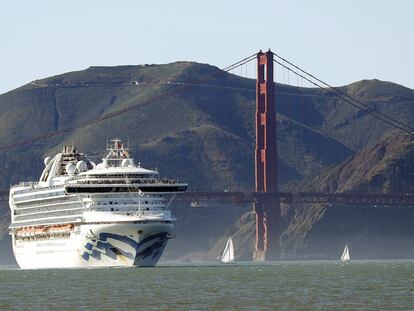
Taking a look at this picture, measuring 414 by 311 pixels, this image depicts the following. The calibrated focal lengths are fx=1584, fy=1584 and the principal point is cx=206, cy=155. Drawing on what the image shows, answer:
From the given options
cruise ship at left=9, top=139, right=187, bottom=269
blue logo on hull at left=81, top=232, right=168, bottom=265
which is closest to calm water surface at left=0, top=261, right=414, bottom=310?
blue logo on hull at left=81, top=232, right=168, bottom=265

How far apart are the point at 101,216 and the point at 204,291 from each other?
38195mm

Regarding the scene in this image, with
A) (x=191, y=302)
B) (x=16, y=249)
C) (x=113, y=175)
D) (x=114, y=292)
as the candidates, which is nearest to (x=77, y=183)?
(x=113, y=175)

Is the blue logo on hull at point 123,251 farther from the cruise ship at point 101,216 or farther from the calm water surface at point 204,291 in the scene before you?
the calm water surface at point 204,291

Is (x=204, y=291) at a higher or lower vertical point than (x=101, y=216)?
lower

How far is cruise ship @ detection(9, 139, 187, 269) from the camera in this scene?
12425cm

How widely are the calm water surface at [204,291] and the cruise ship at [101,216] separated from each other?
6.60m

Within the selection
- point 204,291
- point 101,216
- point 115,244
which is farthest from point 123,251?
point 204,291

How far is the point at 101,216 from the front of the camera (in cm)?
12612

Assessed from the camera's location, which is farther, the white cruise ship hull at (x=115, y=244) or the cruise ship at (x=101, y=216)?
the cruise ship at (x=101, y=216)

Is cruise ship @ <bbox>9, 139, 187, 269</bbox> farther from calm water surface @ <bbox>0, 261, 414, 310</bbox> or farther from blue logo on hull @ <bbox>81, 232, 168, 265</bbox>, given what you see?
calm water surface @ <bbox>0, 261, 414, 310</bbox>

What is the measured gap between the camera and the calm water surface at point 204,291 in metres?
76.0

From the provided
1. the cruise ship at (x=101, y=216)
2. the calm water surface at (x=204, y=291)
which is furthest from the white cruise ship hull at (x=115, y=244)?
the calm water surface at (x=204, y=291)

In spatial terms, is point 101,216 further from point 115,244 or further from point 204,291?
point 204,291

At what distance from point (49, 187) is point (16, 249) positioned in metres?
12.8
